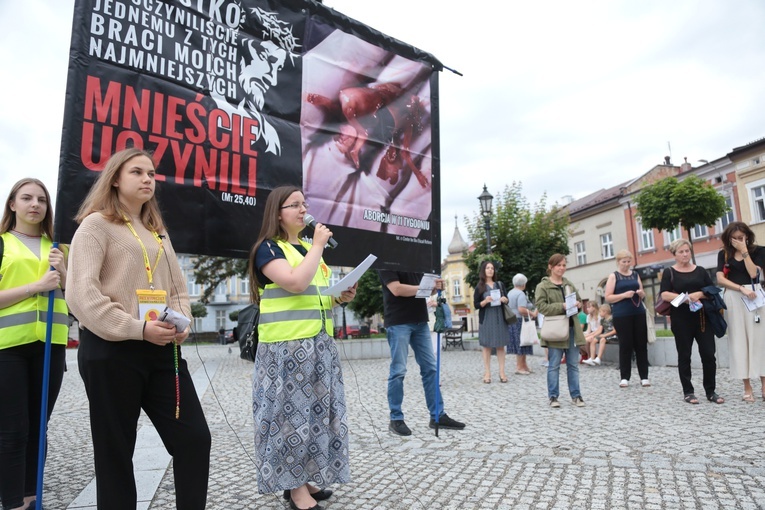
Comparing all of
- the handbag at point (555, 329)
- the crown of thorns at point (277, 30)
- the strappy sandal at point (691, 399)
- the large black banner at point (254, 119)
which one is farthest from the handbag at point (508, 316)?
the crown of thorns at point (277, 30)

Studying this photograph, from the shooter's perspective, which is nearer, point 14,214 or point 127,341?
point 127,341

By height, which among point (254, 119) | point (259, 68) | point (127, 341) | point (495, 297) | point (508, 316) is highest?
point (259, 68)

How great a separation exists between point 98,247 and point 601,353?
11488 mm

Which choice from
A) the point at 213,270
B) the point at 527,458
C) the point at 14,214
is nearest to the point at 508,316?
the point at 527,458

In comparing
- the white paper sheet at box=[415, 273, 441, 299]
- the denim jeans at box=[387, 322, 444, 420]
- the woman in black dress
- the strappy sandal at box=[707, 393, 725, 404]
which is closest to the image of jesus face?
the white paper sheet at box=[415, 273, 441, 299]

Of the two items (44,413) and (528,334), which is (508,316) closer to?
(528,334)

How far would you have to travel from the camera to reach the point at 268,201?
3.60 meters

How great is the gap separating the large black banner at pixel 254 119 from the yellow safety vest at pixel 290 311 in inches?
22.7

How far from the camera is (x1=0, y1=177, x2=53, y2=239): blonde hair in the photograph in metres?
3.60

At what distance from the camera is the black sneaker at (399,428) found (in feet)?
17.5

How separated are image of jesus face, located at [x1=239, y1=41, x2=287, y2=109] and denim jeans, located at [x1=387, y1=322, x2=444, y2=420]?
2.53 m

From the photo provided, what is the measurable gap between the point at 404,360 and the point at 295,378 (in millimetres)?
2287

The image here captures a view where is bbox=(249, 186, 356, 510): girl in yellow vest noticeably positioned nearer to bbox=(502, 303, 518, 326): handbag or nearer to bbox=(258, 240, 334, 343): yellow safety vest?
bbox=(258, 240, 334, 343): yellow safety vest

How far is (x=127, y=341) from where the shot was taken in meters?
2.56
